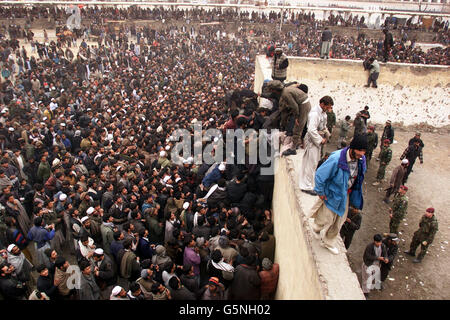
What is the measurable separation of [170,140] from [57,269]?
468 centimetres

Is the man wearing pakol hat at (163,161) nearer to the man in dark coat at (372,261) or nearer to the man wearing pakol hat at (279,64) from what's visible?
the man wearing pakol hat at (279,64)

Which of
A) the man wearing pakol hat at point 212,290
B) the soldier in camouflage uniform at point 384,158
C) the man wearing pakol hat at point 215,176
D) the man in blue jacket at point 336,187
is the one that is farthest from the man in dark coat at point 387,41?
the man wearing pakol hat at point 212,290

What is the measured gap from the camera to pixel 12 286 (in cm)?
471

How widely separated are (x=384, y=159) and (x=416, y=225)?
5.51ft

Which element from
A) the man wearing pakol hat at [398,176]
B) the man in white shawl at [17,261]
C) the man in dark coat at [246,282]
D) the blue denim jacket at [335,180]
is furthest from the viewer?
the man wearing pakol hat at [398,176]

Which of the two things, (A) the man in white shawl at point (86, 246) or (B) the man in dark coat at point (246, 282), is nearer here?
(B) the man in dark coat at point (246, 282)

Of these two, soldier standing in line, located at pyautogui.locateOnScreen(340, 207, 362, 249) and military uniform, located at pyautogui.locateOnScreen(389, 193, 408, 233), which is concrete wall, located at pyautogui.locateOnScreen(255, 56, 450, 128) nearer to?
military uniform, located at pyautogui.locateOnScreen(389, 193, 408, 233)

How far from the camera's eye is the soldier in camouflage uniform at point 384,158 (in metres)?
7.57

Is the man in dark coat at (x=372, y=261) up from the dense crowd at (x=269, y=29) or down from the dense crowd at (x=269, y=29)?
down

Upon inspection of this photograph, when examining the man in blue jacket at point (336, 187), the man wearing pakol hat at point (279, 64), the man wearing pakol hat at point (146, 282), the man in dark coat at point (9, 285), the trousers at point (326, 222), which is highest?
the man wearing pakol hat at point (279, 64)

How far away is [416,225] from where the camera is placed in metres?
6.71

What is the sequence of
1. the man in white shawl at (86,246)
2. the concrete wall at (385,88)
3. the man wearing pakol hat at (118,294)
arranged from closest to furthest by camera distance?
the man wearing pakol hat at (118,294)
the man in white shawl at (86,246)
the concrete wall at (385,88)

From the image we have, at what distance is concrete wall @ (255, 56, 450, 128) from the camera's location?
1017 cm
